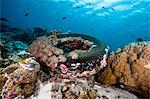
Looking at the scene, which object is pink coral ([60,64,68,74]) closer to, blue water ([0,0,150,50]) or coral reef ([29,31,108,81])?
coral reef ([29,31,108,81])

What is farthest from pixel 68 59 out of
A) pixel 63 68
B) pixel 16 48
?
pixel 16 48

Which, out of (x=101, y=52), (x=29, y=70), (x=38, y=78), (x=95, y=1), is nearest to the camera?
(x=29, y=70)

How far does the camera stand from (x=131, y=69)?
15.0ft

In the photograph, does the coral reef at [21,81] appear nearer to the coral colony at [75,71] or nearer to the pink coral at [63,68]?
the coral colony at [75,71]

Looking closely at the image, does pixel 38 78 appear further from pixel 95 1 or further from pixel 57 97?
pixel 95 1

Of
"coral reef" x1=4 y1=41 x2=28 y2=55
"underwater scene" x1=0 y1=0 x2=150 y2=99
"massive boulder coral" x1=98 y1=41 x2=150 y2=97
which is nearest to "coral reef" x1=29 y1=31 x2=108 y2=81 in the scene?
"underwater scene" x1=0 y1=0 x2=150 y2=99

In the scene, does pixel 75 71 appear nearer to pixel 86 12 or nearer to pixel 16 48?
pixel 16 48

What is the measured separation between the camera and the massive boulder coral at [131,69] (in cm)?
437

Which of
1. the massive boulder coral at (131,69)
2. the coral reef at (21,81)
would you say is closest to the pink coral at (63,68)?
the coral reef at (21,81)

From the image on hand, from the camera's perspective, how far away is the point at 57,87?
3.40 m

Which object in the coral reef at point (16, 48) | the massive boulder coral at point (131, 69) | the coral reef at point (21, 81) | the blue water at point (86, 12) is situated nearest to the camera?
the coral reef at point (21, 81)

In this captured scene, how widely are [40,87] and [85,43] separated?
2011mm

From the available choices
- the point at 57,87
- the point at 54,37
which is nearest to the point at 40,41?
the point at 54,37

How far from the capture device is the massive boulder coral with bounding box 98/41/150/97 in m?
4.37
